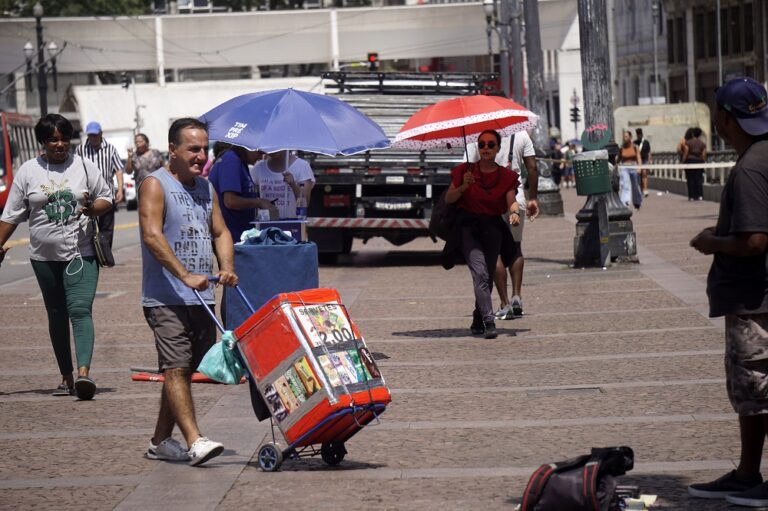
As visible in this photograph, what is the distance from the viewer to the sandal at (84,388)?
9883mm

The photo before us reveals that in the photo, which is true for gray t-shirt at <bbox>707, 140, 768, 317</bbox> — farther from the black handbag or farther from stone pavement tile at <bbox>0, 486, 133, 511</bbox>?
the black handbag

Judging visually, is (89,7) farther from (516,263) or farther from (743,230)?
(743,230)

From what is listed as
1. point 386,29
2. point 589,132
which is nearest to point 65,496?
point 589,132

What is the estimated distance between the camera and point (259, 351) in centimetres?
756

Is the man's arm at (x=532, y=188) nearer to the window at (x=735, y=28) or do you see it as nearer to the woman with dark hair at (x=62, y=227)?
the woman with dark hair at (x=62, y=227)

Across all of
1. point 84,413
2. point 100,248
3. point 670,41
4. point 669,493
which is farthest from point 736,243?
point 670,41

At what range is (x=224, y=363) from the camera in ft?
25.1

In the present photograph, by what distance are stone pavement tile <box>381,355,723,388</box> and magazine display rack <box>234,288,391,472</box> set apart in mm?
2573

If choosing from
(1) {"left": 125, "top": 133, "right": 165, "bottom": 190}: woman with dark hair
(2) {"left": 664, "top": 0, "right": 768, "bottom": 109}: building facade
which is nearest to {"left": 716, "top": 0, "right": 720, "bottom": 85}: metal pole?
(2) {"left": 664, "top": 0, "right": 768, "bottom": 109}: building facade

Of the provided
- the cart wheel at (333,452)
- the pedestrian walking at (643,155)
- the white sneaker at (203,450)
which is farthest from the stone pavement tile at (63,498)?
the pedestrian walking at (643,155)

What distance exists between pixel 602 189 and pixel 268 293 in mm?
7842

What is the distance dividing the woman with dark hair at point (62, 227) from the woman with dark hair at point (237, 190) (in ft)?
6.24

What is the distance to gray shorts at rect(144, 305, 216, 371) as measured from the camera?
784cm

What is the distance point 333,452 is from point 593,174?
11159 mm
